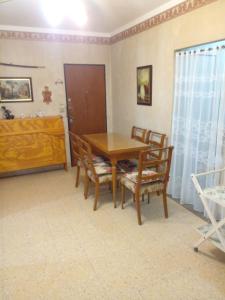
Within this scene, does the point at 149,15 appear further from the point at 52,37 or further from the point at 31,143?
the point at 31,143

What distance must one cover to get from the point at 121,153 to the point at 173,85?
1.15 meters

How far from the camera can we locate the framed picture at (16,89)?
4125 mm

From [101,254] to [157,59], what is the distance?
267 centimetres

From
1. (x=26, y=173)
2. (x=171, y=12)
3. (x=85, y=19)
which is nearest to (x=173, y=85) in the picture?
(x=171, y=12)

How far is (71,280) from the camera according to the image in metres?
1.90

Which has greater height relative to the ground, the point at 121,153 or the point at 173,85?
the point at 173,85

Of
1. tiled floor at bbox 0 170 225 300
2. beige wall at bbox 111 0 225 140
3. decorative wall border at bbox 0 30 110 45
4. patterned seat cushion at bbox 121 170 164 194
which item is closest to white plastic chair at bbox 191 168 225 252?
tiled floor at bbox 0 170 225 300

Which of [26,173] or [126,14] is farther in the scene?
[26,173]

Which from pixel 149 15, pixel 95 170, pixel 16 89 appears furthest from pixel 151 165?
pixel 16 89

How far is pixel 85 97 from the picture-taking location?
4738 mm

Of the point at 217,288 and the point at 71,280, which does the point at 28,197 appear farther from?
the point at 217,288

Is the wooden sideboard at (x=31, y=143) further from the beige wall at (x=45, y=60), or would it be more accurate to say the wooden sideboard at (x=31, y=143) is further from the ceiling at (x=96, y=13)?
the ceiling at (x=96, y=13)

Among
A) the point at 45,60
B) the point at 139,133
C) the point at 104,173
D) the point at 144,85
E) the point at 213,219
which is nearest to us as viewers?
the point at 213,219

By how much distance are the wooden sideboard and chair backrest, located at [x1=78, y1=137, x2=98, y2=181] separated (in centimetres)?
119
